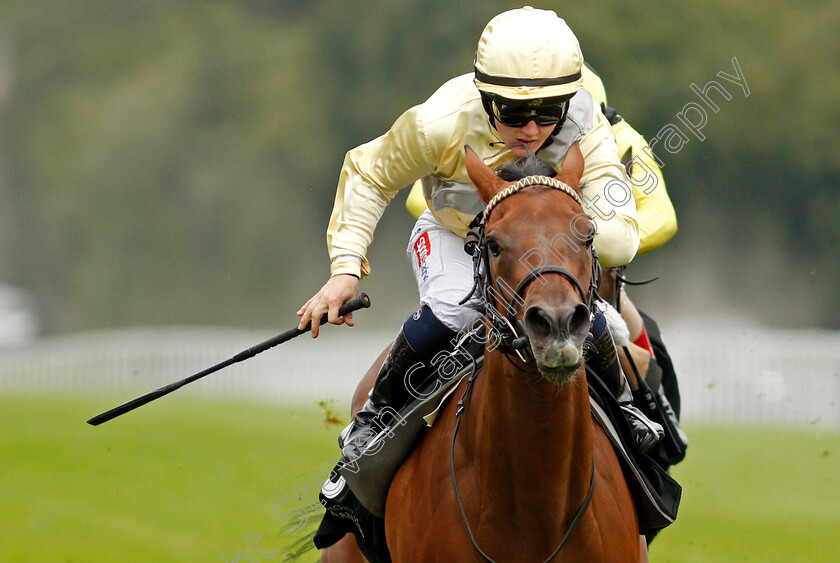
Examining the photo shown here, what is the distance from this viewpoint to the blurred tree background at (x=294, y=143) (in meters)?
21.9

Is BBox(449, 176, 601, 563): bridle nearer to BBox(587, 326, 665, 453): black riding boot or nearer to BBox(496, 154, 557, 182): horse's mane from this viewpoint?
BBox(496, 154, 557, 182): horse's mane

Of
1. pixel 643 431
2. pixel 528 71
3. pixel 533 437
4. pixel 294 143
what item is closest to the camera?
pixel 533 437

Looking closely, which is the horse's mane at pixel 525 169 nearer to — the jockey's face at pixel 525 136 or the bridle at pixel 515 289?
the bridle at pixel 515 289

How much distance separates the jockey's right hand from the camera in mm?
Result: 3705

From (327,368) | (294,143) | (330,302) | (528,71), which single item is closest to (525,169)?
(528,71)

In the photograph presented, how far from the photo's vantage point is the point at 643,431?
399 cm

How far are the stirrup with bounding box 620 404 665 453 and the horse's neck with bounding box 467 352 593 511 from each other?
695 mm

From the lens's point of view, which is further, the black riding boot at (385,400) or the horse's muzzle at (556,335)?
the black riding boot at (385,400)

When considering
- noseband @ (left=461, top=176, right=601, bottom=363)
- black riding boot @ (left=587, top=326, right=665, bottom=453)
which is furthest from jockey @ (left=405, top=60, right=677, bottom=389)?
noseband @ (left=461, top=176, right=601, bottom=363)

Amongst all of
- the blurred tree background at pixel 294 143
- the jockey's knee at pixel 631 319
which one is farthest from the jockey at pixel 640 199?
the blurred tree background at pixel 294 143

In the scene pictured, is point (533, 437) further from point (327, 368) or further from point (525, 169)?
point (327, 368)

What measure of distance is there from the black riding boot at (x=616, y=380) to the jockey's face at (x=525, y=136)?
790 mm

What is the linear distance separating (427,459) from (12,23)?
79.9ft

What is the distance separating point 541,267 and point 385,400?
152cm
